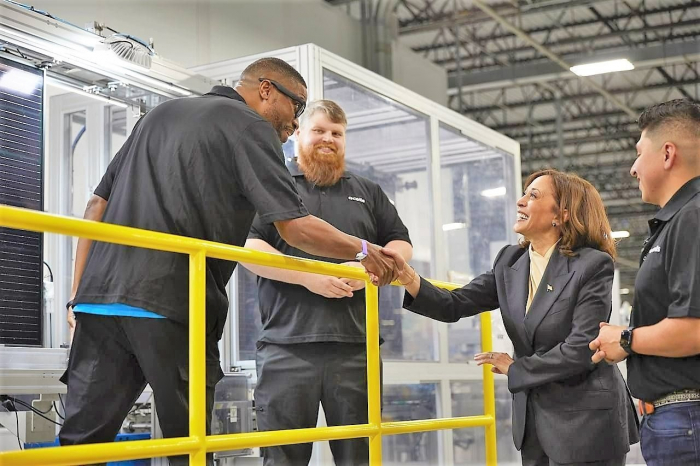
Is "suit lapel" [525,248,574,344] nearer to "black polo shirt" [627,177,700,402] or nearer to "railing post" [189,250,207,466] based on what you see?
"black polo shirt" [627,177,700,402]

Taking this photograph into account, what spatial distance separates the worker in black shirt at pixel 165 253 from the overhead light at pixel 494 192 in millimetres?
5033

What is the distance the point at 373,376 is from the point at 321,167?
3.45 feet

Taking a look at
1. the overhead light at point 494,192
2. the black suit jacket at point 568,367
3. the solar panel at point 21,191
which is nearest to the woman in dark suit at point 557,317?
the black suit jacket at point 568,367

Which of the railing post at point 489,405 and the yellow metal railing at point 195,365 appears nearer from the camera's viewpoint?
the yellow metal railing at point 195,365

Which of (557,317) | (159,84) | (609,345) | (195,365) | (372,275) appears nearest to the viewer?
(195,365)

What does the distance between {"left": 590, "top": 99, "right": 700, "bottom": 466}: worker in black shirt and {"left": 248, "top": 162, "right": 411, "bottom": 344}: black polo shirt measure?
1180 mm

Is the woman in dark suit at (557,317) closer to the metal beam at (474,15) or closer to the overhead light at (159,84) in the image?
the overhead light at (159,84)

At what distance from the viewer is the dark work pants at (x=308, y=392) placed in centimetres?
336

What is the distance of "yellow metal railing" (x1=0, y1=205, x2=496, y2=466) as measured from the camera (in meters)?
1.92

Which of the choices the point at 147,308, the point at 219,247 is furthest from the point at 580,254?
the point at 147,308

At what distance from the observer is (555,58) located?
1385cm

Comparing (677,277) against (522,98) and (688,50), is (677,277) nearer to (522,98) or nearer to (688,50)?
(688,50)

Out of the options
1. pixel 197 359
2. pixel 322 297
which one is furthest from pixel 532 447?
pixel 197 359

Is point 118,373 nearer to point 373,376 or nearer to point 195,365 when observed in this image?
point 195,365
